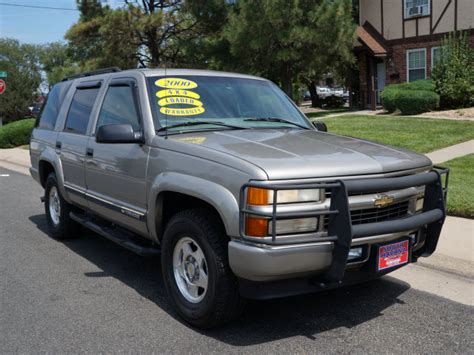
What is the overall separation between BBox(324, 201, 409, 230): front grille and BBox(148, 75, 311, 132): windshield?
1440 mm

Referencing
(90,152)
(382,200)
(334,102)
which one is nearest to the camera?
(382,200)


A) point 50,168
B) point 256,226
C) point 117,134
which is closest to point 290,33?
point 50,168

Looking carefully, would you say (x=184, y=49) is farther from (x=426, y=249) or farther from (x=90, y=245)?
(x=426, y=249)

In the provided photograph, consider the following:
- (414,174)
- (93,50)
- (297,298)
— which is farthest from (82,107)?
(93,50)

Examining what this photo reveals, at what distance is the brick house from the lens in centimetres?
2209

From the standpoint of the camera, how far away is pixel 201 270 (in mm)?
3877

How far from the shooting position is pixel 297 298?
4504 millimetres

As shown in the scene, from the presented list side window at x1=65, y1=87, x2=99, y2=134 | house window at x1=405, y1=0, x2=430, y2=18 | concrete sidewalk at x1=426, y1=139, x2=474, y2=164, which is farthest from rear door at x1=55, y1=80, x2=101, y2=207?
house window at x1=405, y1=0, x2=430, y2=18

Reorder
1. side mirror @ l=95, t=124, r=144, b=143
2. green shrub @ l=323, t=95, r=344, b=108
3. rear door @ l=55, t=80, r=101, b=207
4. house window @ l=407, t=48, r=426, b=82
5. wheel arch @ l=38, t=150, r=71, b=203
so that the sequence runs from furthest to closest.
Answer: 1. green shrub @ l=323, t=95, r=344, b=108
2. house window @ l=407, t=48, r=426, b=82
3. wheel arch @ l=38, t=150, r=71, b=203
4. rear door @ l=55, t=80, r=101, b=207
5. side mirror @ l=95, t=124, r=144, b=143

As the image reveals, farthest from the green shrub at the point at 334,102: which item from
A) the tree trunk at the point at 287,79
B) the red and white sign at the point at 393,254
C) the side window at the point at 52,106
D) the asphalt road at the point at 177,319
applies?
the red and white sign at the point at 393,254

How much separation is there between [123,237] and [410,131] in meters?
11.0

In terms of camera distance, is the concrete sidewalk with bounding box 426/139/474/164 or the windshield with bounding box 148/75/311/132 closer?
the windshield with bounding box 148/75/311/132

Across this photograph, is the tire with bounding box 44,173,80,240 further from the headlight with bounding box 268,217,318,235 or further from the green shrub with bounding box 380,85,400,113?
the green shrub with bounding box 380,85,400,113

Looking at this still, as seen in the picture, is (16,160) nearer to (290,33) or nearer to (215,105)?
(290,33)
